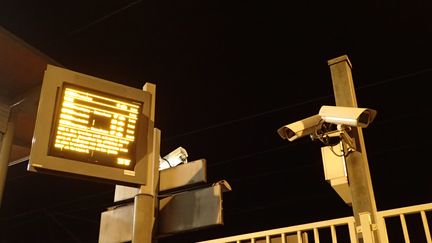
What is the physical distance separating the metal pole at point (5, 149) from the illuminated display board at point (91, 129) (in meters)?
1.35

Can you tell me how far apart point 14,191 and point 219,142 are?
6570 millimetres

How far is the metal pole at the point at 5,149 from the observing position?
13.8ft

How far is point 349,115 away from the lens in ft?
12.0

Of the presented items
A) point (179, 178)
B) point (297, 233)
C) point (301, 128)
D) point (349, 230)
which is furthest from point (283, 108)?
point (179, 178)

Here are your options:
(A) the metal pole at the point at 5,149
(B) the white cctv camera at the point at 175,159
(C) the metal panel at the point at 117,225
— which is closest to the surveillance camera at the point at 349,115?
(B) the white cctv camera at the point at 175,159

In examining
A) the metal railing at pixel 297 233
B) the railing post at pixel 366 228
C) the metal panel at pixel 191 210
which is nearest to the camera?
the metal panel at pixel 191 210

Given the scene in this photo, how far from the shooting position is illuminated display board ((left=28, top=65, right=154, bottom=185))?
2984mm

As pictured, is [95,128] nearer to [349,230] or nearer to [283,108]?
[349,230]

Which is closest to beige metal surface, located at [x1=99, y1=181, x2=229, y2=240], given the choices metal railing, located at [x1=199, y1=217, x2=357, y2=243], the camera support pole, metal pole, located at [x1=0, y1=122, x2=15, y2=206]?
metal railing, located at [x1=199, y1=217, x2=357, y2=243]

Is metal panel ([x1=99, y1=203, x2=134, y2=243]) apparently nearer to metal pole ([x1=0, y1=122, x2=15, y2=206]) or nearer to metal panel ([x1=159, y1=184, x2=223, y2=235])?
metal panel ([x1=159, y1=184, x2=223, y2=235])

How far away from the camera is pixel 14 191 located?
13.4 metres

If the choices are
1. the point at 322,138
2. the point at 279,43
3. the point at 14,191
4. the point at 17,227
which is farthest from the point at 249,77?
the point at 17,227

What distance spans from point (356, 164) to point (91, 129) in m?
1.97

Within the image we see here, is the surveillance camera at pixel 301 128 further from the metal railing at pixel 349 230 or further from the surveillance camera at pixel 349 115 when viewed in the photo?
the metal railing at pixel 349 230
